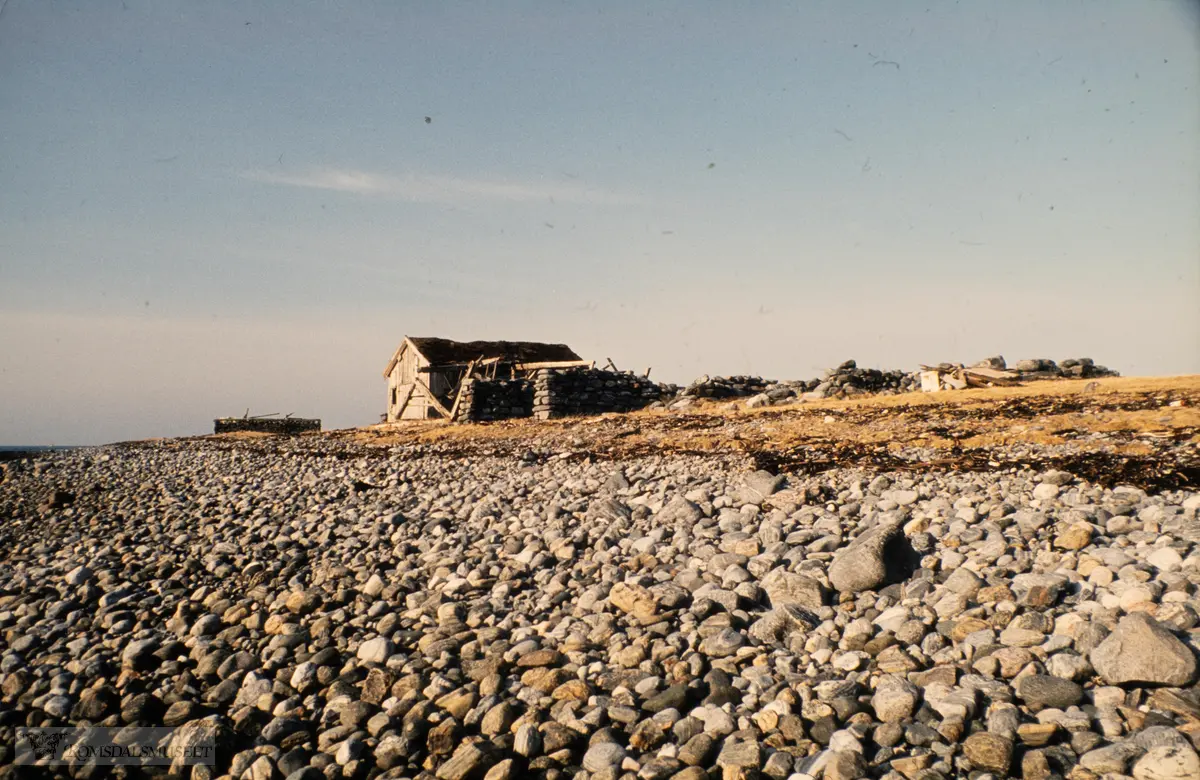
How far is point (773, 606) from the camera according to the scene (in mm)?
5078

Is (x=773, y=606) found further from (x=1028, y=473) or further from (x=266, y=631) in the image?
(x=1028, y=473)

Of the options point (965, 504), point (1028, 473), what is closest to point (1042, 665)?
point (965, 504)

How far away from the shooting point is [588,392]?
87.4 ft

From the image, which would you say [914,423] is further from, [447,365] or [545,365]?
[447,365]

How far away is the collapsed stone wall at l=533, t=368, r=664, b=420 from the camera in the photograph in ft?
84.1

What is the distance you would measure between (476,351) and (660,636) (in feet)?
100

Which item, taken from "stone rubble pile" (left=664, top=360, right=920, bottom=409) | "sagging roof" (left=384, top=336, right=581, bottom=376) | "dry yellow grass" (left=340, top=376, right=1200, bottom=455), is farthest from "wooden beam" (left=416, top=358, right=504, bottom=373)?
"dry yellow grass" (left=340, top=376, right=1200, bottom=455)

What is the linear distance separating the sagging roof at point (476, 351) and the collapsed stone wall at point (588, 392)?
5912 millimetres

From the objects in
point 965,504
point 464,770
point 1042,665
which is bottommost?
point 464,770

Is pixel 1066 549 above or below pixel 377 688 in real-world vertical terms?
above

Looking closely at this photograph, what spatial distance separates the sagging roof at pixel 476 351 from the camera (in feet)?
108

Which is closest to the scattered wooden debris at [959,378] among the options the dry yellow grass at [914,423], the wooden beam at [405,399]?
the dry yellow grass at [914,423]

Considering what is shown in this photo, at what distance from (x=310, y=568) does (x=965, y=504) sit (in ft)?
19.2

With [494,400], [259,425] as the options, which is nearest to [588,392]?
[494,400]
